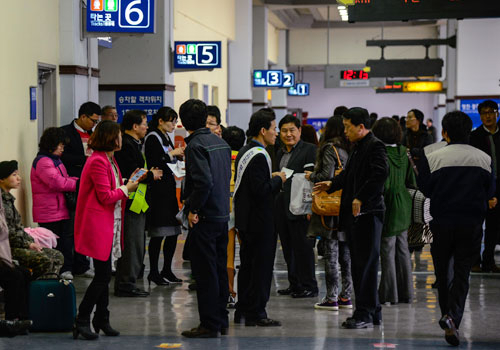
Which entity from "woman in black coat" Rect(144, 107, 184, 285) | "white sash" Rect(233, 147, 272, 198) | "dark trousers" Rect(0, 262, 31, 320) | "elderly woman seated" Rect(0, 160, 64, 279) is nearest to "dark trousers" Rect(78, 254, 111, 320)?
"dark trousers" Rect(0, 262, 31, 320)

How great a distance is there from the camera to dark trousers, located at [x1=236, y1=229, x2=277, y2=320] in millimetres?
6918

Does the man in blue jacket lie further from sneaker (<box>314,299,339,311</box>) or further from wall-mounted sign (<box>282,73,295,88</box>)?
wall-mounted sign (<box>282,73,295,88</box>)

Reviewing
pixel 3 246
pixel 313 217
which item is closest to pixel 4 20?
pixel 3 246

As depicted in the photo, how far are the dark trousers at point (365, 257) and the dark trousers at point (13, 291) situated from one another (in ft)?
7.95

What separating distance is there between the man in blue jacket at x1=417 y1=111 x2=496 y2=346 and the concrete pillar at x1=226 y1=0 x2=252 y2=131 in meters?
18.1

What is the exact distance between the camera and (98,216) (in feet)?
20.7

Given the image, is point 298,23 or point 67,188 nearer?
point 67,188

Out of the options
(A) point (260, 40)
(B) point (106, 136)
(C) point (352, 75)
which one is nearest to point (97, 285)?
(B) point (106, 136)

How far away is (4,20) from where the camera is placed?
850 centimetres

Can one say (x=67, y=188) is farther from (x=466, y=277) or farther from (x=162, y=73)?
(x=162, y=73)

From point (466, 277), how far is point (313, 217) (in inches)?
67.0

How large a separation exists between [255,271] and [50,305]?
5.04 ft

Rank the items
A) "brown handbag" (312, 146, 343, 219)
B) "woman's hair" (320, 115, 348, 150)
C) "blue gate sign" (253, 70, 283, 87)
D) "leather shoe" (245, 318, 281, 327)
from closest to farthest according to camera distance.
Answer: "leather shoe" (245, 318, 281, 327) < "brown handbag" (312, 146, 343, 219) < "woman's hair" (320, 115, 348, 150) < "blue gate sign" (253, 70, 283, 87)

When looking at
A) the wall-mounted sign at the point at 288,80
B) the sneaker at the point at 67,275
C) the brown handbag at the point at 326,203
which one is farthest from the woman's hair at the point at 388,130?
the wall-mounted sign at the point at 288,80
